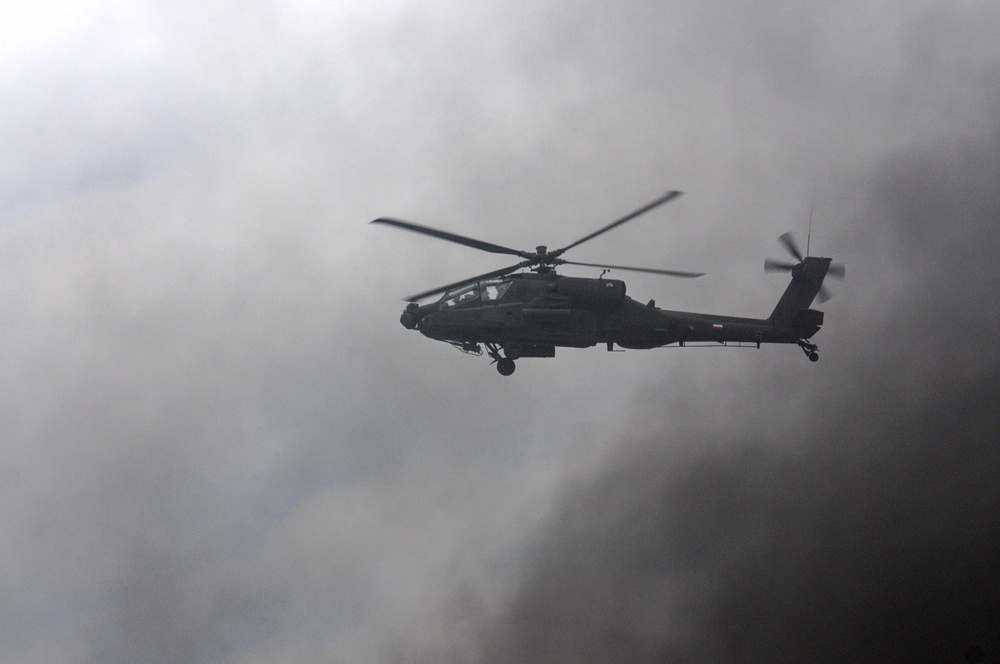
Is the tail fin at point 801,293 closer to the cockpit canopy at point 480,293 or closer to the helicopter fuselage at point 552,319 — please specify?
the helicopter fuselage at point 552,319

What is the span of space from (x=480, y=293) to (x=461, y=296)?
62 cm

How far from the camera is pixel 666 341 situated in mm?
33812

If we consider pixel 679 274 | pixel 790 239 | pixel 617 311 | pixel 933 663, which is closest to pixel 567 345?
pixel 617 311

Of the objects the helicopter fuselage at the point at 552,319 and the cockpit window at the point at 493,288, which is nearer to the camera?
the helicopter fuselage at the point at 552,319

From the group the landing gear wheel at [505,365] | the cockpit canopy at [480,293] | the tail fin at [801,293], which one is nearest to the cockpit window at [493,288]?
the cockpit canopy at [480,293]

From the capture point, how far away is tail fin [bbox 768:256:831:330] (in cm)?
3516

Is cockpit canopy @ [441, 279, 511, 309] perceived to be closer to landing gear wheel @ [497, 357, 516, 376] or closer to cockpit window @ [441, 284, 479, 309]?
cockpit window @ [441, 284, 479, 309]

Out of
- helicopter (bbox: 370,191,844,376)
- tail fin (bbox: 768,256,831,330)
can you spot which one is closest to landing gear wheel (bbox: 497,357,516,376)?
helicopter (bbox: 370,191,844,376)

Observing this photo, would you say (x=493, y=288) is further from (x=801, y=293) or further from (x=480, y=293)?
(x=801, y=293)

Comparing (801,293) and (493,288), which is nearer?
(493,288)

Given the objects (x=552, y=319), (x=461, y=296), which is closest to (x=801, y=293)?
(x=552, y=319)

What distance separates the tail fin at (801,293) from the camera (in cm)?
3516

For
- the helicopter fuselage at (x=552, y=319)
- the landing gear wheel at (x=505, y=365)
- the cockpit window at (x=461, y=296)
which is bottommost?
the landing gear wheel at (x=505, y=365)

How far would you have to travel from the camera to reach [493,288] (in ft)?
111
